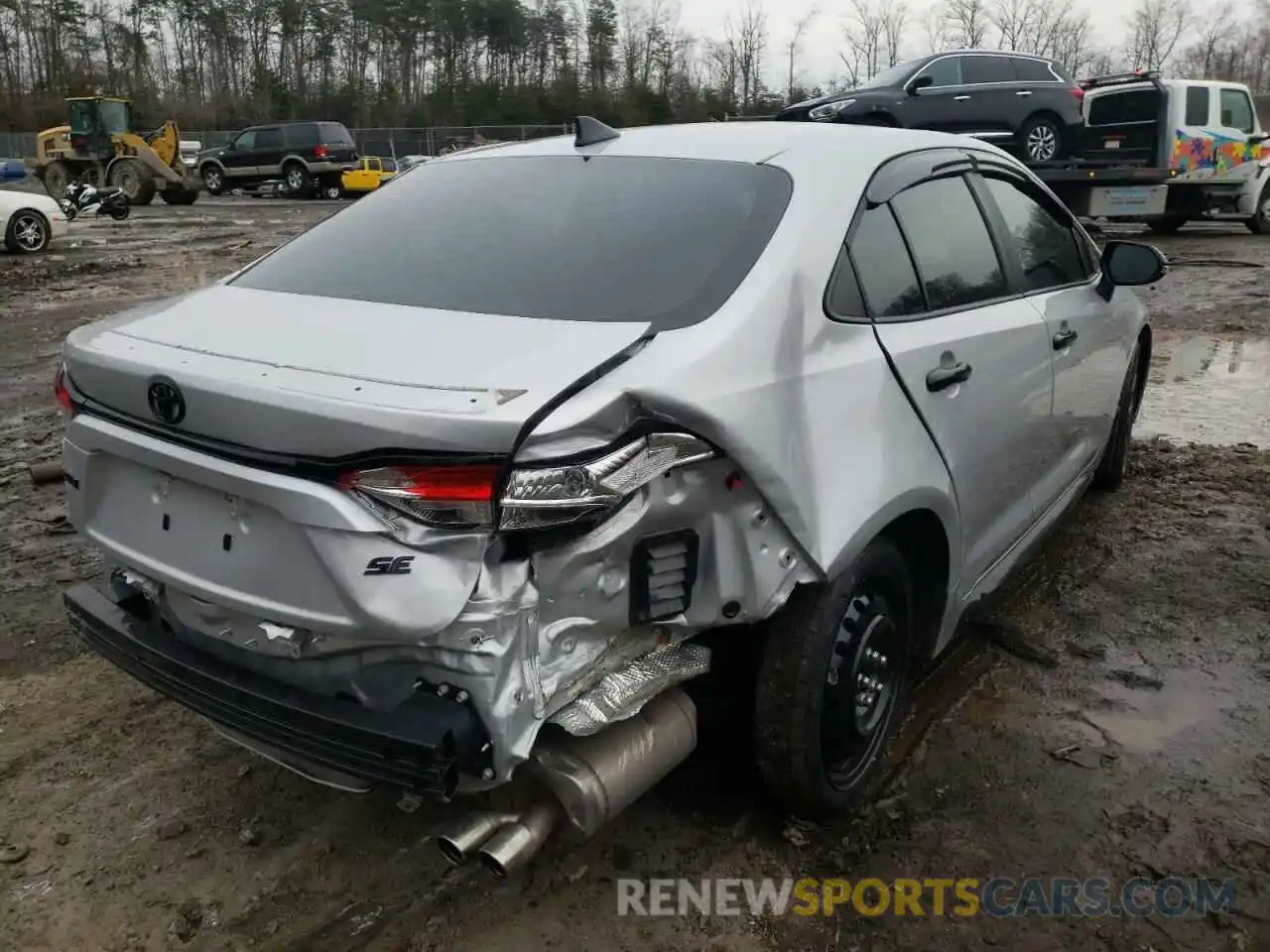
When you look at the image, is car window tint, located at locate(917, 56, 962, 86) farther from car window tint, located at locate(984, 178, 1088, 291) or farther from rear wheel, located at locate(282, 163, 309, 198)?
rear wheel, located at locate(282, 163, 309, 198)

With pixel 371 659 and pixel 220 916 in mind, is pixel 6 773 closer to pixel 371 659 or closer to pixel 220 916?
pixel 220 916

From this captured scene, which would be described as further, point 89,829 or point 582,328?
point 89,829

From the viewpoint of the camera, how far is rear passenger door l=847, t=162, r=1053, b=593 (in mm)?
2801

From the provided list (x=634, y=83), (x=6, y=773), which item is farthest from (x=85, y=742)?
(x=634, y=83)

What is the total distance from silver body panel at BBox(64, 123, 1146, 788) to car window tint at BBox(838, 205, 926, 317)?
0.22ft

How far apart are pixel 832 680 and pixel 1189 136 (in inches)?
619

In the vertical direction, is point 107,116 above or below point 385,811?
above

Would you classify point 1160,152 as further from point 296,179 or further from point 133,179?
point 133,179

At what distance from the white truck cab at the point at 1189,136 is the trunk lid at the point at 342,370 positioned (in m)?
15.6

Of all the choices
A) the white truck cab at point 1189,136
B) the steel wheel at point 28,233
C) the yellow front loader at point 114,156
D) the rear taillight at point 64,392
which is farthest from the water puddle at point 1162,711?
the yellow front loader at point 114,156

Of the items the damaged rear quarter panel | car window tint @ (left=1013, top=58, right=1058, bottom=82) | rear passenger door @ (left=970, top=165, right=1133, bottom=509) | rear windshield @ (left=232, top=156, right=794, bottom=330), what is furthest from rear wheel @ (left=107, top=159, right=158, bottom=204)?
the damaged rear quarter panel

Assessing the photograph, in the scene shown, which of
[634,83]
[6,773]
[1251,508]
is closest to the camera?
[6,773]

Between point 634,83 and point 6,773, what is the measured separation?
6998cm

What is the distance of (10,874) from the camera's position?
2.68 m
